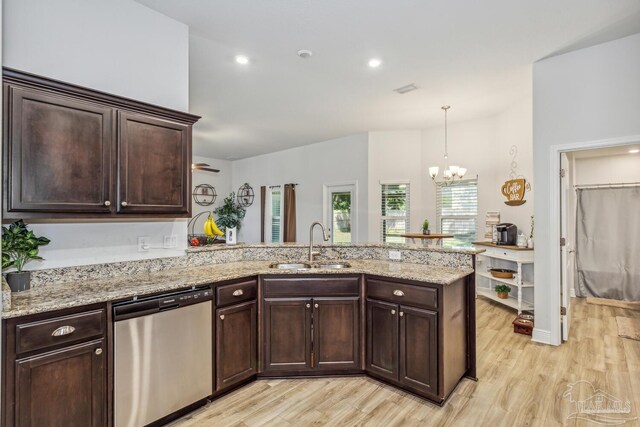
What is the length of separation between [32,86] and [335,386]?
2868 mm

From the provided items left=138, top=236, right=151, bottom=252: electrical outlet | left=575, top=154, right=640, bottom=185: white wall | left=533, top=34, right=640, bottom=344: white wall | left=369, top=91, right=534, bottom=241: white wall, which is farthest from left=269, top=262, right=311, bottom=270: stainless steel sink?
left=575, top=154, right=640, bottom=185: white wall

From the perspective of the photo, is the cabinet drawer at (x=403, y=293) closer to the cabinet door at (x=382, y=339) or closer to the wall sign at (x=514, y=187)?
the cabinet door at (x=382, y=339)

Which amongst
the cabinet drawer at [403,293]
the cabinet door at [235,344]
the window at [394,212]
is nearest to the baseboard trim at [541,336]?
the cabinet drawer at [403,293]

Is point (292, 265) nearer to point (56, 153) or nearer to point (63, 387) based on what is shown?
point (63, 387)

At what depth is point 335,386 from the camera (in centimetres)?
269

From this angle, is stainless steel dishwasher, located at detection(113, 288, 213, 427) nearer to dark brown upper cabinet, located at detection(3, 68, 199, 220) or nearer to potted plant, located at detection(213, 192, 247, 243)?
dark brown upper cabinet, located at detection(3, 68, 199, 220)

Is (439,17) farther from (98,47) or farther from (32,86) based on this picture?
(32,86)

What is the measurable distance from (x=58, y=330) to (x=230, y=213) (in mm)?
7087

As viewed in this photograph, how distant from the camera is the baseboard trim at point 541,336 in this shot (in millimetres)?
3504

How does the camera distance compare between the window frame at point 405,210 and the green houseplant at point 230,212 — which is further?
the green houseplant at point 230,212

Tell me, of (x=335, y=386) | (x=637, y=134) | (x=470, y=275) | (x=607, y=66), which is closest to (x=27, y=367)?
(x=335, y=386)

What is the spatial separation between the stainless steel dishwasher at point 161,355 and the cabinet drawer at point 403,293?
1.30 meters

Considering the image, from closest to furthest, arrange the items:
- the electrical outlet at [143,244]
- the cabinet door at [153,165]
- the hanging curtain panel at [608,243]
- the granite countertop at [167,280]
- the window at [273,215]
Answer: the granite countertop at [167,280] < the cabinet door at [153,165] < the electrical outlet at [143,244] < the hanging curtain panel at [608,243] < the window at [273,215]

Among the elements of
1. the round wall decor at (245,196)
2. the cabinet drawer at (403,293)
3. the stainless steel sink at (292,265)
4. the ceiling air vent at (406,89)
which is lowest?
the cabinet drawer at (403,293)
